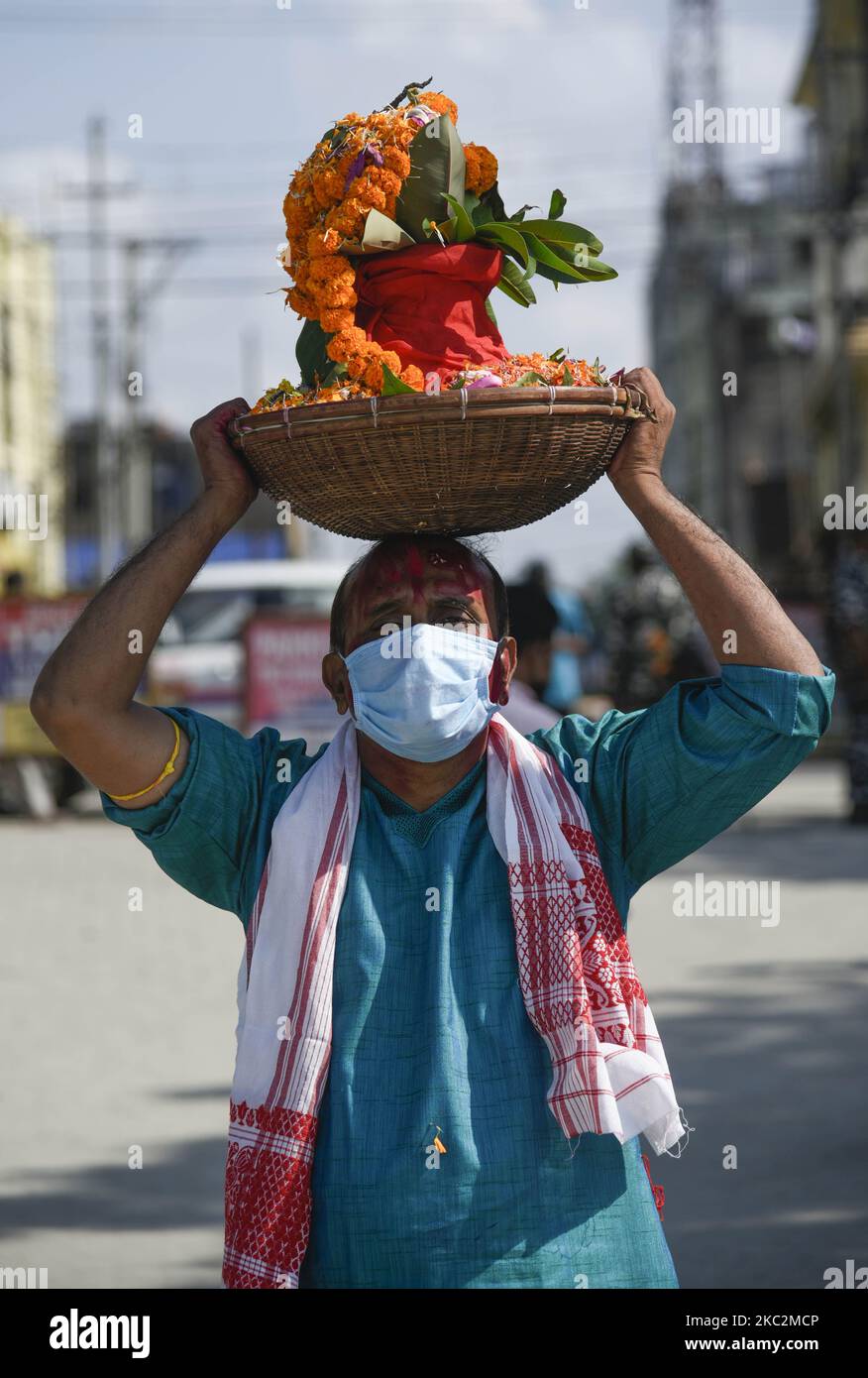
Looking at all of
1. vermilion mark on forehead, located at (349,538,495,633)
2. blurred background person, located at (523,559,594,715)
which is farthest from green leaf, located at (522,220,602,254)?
blurred background person, located at (523,559,594,715)

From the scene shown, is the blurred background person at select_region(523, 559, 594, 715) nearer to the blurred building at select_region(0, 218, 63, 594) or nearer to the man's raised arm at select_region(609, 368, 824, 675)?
the man's raised arm at select_region(609, 368, 824, 675)

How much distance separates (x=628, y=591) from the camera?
41.5 feet

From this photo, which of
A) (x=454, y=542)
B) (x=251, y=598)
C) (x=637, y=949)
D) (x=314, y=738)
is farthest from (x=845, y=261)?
(x=454, y=542)

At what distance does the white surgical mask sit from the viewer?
2.81 m

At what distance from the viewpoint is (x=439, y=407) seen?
2635 millimetres

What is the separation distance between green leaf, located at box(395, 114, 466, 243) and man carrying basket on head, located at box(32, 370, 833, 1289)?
1.28 ft

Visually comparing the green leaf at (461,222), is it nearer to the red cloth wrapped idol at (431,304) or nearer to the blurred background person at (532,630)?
the red cloth wrapped idol at (431,304)

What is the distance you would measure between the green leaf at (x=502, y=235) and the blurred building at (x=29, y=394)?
36467 mm

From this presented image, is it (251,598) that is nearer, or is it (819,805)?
(819,805)

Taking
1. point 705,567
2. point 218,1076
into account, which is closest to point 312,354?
point 705,567

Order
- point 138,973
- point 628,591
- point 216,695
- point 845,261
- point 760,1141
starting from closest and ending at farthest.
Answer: point 760,1141, point 138,973, point 628,591, point 216,695, point 845,261

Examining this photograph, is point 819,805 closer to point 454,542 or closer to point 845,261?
point 845,261

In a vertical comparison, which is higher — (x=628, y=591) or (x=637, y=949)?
(x=628, y=591)
